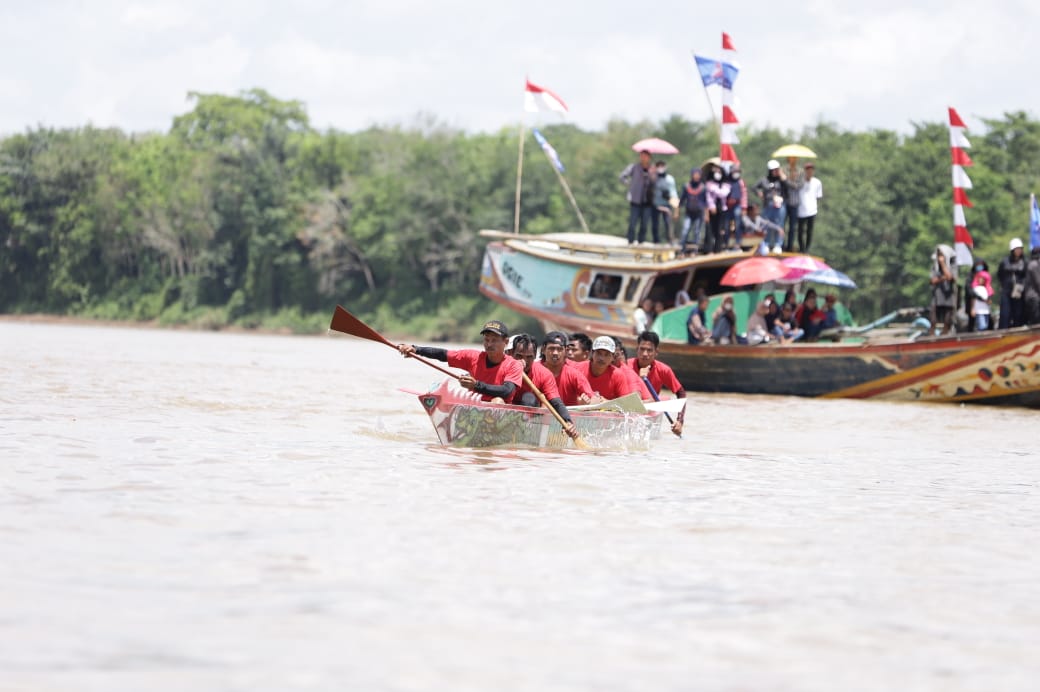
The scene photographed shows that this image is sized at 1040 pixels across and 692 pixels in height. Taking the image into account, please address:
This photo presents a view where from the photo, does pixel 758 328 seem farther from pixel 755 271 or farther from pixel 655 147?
pixel 655 147

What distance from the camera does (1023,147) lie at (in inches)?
2095

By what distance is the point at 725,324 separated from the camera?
2400 cm

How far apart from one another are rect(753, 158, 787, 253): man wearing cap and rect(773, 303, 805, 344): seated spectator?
1.08m

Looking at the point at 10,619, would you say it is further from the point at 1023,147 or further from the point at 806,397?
the point at 1023,147

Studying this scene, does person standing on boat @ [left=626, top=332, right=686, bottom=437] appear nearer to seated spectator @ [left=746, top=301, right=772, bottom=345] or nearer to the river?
the river

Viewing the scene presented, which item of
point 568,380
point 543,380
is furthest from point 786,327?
point 543,380

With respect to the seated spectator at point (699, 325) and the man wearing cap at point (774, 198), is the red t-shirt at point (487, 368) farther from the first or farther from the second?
the man wearing cap at point (774, 198)

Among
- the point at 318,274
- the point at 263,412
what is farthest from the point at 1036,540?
the point at 318,274

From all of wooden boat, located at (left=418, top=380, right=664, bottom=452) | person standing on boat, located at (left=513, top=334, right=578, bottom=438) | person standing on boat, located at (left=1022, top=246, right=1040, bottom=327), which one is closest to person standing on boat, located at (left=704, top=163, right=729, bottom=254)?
person standing on boat, located at (left=1022, top=246, right=1040, bottom=327)

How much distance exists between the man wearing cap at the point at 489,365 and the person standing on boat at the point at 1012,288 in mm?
10938

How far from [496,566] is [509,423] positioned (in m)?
5.74

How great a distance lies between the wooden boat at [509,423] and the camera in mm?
12398

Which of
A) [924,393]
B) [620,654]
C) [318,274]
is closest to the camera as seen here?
[620,654]

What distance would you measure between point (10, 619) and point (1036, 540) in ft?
18.2
